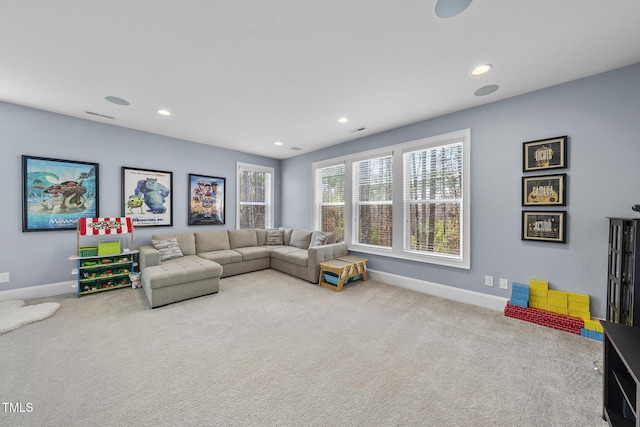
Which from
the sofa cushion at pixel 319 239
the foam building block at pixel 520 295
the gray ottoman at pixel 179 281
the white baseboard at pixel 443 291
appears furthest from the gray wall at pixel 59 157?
the foam building block at pixel 520 295

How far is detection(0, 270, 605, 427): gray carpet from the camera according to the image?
149 centimetres

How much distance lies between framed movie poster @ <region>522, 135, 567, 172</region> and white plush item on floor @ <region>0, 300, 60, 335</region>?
19.0ft

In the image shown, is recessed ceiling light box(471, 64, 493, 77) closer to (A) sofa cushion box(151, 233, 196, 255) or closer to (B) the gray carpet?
(B) the gray carpet

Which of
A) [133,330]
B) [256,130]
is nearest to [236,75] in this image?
[256,130]

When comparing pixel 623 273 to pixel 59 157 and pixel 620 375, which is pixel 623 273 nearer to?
pixel 620 375

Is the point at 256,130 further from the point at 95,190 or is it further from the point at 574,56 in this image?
the point at 574,56

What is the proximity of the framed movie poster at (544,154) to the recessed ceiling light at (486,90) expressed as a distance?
0.73 m

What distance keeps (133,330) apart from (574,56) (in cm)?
494

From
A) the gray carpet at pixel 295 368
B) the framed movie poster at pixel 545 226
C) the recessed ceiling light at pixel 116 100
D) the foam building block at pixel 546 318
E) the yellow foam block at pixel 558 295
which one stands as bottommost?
the gray carpet at pixel 295 368

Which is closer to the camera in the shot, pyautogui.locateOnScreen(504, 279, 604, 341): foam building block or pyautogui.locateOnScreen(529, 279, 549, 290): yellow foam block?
pyautogui.locateOnScreen(504, 279, 604, 341): foam building block

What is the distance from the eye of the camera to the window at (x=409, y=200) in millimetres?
Answer: 3414

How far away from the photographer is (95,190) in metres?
3.79

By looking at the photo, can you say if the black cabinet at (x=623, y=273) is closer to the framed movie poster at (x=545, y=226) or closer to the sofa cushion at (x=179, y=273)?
the framed movie poster at (x=545, y=226)

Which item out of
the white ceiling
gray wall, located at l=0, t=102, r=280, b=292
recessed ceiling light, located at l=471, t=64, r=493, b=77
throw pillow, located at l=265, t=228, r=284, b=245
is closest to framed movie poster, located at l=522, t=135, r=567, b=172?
the white ceiling
